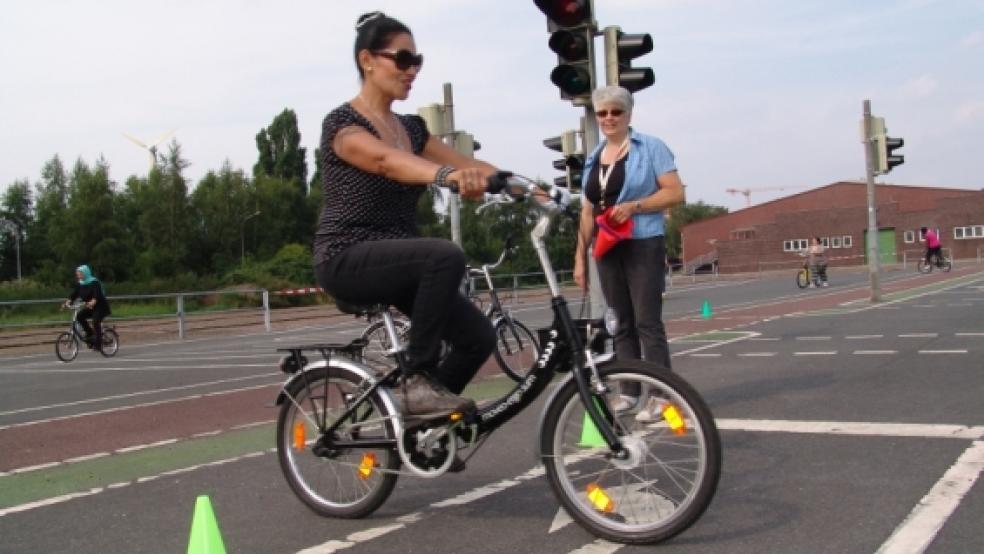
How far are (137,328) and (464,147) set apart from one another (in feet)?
50.6

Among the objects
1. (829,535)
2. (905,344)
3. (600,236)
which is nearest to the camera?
(829,535)

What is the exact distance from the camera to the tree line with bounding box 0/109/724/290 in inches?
2474

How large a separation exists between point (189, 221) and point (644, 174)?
6567cm

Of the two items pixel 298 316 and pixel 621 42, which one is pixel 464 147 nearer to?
pixel 621 42

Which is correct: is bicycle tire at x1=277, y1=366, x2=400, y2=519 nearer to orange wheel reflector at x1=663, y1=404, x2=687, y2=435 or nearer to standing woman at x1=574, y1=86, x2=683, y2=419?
orange wheel reflector at x1=663, y1=404, x2=687, y2=435

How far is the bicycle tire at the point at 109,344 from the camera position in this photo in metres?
17.9

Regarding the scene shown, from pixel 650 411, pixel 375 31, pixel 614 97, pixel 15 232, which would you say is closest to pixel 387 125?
pixel 375 31

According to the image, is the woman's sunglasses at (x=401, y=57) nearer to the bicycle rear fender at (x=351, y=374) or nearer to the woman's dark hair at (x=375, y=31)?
the woman's dark hair at (x=375, y=31)

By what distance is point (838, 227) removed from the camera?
7638 centimetres

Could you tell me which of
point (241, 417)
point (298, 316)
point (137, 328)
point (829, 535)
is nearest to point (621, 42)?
point (241, 417)

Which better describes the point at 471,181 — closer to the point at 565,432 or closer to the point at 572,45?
the point at 565,432

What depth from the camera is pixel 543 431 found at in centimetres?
368

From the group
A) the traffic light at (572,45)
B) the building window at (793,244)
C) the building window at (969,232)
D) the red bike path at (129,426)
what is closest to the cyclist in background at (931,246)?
the red bike path at (129,426)

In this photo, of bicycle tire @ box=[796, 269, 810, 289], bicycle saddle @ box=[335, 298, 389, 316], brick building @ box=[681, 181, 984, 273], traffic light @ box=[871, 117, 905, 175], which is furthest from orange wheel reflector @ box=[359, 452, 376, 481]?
brick building @ box=[681, 181, 984, 273]
